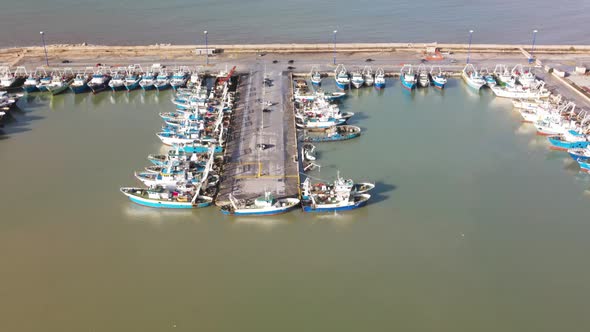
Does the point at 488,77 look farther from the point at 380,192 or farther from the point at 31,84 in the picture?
the point at 31,84

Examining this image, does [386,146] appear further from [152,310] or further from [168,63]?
[168,63]

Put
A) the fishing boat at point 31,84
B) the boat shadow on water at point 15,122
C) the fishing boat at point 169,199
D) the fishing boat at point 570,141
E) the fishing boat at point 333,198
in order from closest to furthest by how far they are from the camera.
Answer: the fishing boat at point 333,198
the fishing boat at point 169,199
the fishing boat at point 570,141
the boat shadow on water at point 15,122
the fishing boat at point 31,84

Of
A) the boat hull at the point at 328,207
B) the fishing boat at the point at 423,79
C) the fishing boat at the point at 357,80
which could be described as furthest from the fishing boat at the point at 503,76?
the boat hull at the point at 328,207

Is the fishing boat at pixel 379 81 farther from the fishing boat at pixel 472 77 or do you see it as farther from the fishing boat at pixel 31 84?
the fishing boat at pixel 31 84

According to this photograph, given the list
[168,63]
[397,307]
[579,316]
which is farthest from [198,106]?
[579,316]

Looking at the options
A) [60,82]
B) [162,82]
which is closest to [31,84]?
[60,82]

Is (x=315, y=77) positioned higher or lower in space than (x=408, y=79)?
higher
